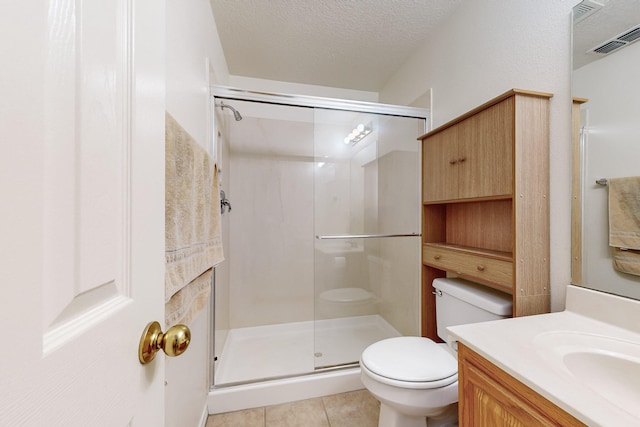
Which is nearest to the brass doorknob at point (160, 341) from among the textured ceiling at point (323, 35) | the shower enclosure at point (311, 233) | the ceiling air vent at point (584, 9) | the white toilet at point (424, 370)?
the white toilet at point (424, 370)

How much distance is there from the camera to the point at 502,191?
3.49 ft

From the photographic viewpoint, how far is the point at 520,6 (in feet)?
3.86

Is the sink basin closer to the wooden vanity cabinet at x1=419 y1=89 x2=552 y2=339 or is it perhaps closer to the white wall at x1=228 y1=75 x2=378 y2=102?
the wooden vanity cabinet at x1=419 y1=89 x2=552 y2=339

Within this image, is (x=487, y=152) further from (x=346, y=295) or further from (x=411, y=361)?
(x=346, y=295)

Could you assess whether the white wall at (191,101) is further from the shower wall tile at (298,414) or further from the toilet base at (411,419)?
the toilet base at (411,419)

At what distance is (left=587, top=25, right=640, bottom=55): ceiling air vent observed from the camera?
2.67 ft

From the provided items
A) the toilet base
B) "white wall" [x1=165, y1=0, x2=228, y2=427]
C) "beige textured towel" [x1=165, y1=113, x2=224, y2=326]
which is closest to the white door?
"beige textured towel" [x1=165, y1=113, x2=224, y2=326]

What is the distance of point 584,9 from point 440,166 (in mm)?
781

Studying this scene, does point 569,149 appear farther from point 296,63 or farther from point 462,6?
Answer: point 296,63

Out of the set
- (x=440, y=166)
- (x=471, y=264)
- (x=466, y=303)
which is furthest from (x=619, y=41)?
(x=466, y=303)

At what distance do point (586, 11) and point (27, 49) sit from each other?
1.60 meters

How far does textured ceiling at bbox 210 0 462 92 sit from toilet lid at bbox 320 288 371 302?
1.97m

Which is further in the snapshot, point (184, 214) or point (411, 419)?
point (411, 419)

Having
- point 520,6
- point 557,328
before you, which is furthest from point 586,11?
point 557,328
